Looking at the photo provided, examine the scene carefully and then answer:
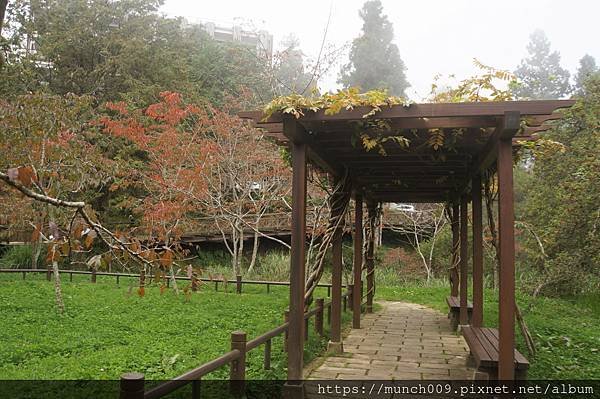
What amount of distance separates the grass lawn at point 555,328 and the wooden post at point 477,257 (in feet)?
2.37

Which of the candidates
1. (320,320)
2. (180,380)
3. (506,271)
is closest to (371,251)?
(320,320)

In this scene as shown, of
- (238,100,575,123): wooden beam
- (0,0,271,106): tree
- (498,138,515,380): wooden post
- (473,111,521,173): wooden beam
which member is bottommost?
(498,138,515,380): wooden post

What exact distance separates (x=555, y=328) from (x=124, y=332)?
6170 mm

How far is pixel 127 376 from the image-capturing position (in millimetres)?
2777

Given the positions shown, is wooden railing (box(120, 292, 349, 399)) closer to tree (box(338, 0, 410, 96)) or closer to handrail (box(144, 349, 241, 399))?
handrail (box(144, 349, 241, 399))

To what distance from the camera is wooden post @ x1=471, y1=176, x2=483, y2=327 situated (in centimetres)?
559

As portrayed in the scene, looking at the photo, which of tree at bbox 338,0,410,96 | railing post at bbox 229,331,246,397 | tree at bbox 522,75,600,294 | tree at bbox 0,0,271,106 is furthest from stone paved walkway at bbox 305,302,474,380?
tree at bbox 338,0,410,96

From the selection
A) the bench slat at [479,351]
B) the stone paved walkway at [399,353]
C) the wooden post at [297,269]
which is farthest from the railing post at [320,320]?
the wooden post at [297,269]

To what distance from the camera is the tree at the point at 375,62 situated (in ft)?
97.4

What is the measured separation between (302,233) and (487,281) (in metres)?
12.9

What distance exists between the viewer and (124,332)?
7199 millimetres

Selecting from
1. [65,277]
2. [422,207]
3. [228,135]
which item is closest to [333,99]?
[228,135]

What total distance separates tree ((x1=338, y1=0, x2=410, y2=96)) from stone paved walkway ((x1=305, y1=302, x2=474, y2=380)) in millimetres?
22477

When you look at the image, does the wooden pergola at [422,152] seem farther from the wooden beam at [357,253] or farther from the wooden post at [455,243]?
the wooden post at [455,243]
